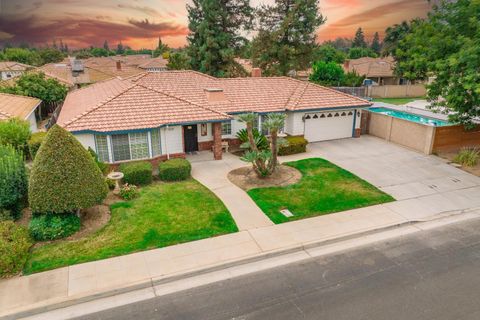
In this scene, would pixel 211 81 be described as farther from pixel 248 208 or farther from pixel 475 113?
pixel 475 113

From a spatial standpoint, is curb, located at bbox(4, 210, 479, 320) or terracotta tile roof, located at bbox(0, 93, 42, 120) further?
terracotta tile roof, located at bbox(0, 93, 42, 120)

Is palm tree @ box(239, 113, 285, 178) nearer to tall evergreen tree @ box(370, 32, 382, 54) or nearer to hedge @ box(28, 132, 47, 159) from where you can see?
hedge @ box(28, 132, 47, 159)

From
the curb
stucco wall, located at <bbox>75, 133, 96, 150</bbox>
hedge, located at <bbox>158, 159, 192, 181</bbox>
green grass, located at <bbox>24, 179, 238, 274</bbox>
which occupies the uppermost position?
stucco wall, located at <bbox>75, 133, 96, 150</bbox>

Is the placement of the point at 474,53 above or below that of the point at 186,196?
above

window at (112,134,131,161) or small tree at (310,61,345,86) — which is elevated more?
small tree at (310,61,345,86)

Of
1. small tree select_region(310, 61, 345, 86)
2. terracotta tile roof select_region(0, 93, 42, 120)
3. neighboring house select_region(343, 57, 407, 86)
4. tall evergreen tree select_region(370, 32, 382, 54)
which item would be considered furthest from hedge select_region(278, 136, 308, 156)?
tall evergreen tree select_region(370, 32, 382, 54)

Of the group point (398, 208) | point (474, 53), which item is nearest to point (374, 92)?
point (474, 53)

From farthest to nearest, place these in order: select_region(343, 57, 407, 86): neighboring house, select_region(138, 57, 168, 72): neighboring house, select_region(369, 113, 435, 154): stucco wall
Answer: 1. select_region(138, 57, 168, 72): neighboring house
2. select_region(343, 57, 407, 86): neighboring house
3. select_region(369, 113, 435, 154): stucco wall

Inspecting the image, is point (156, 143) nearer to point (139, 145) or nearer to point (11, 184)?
point (139, 145)
